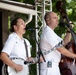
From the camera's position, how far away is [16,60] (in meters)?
3.26

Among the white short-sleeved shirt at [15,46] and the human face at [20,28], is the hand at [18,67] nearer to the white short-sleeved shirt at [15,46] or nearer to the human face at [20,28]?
the white short-sleeved shirt at [15,46]

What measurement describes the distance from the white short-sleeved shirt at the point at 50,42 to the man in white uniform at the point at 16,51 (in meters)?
0.18

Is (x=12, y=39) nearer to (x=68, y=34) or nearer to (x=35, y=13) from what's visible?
(x=68, y=34)

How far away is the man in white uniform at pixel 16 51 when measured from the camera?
3.15 metres

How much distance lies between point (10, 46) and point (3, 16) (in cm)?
345

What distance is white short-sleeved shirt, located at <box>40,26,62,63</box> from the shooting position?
3213 millimetres

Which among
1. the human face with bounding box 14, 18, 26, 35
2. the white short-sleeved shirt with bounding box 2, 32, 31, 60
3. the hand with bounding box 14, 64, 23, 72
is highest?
the human face with bounding box 14, 18, 26, 35

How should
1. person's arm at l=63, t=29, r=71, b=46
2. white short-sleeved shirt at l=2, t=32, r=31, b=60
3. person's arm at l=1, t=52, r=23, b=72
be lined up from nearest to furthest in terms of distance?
person's arm at l=1, t=52, r=23, b=72 < white short-sleeved shirt at l=2, t=32, r=31, b=60 < person's arm at l=63, t=29, r=71, b=46

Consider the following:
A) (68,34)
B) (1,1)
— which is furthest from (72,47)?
(1,1)

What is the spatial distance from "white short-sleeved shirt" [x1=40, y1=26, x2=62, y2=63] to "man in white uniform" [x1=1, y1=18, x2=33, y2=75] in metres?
0.18

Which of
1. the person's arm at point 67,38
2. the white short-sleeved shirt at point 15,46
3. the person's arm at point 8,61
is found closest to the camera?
Answer: the person's arm at point 8,61

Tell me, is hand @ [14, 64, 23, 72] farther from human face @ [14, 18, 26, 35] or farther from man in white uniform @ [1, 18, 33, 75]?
human face @ [14, 18, 26, 35]

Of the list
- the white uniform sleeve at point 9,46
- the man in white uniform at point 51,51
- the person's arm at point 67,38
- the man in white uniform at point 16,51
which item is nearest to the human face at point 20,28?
the man in white uniform at point 16,51

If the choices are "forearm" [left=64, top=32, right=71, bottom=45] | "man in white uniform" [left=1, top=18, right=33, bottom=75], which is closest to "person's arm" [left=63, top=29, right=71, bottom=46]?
"forearm" [left=64, top=32, right=71, bottom=45]
